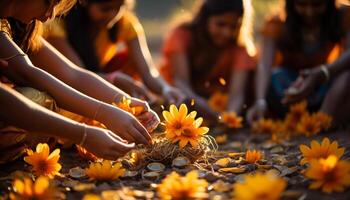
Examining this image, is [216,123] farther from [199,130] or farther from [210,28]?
[199,130]

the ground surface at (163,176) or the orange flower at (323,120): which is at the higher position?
the orange flower at (323,120)

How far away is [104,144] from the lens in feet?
6.08

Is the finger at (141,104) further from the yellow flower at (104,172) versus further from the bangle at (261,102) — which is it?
the bangle at (261,102)

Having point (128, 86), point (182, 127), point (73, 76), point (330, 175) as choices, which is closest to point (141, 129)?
point (182, 127)

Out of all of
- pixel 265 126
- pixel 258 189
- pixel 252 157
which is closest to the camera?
pixel 258 189

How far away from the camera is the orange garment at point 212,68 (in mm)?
3820

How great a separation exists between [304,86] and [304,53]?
0.55 meters

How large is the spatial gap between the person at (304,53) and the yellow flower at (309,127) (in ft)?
0.62

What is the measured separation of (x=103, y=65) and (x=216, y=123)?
901mm

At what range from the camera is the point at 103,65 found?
381 cm

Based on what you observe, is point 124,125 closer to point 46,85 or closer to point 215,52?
point 46,85

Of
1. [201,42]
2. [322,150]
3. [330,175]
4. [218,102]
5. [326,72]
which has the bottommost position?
[330,175]

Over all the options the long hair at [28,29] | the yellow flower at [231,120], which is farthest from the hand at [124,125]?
the yellow flower at [231,120]

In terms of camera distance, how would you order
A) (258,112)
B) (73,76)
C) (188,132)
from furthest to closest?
(258,112)
(73,76)
(188,132)
